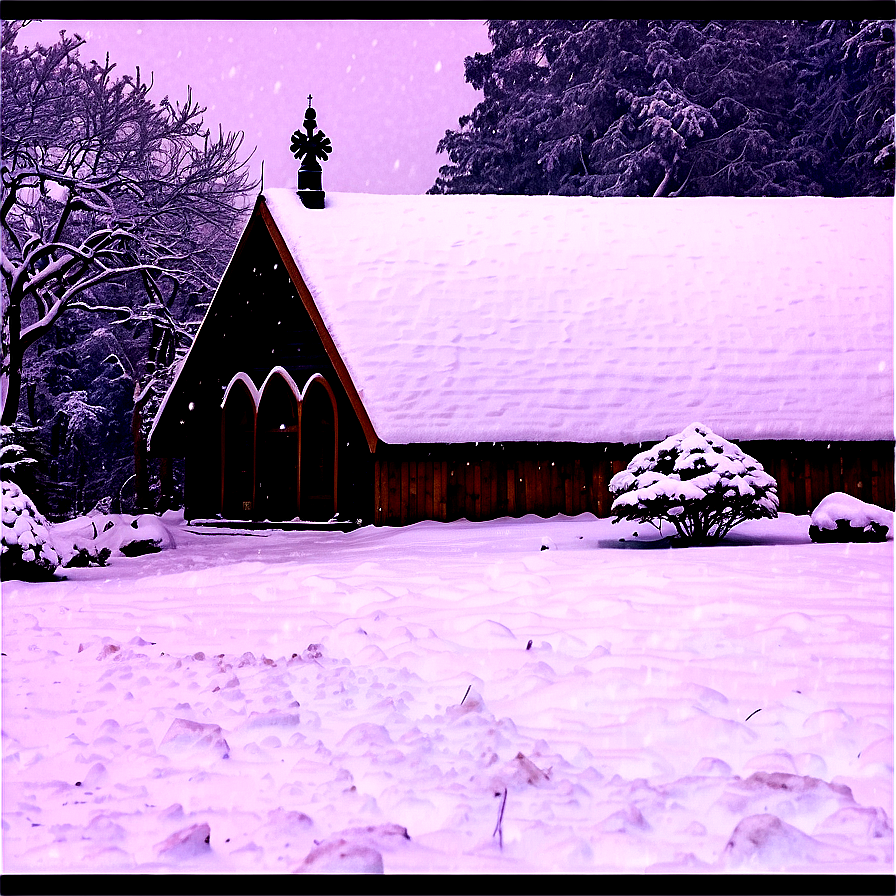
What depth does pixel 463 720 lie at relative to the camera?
19.9 ft

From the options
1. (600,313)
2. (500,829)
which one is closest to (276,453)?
(600,313)

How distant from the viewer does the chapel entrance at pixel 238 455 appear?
1898 cm

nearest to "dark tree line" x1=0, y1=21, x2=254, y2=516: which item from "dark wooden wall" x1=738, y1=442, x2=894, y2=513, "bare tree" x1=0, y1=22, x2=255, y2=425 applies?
"bare tree" x1=0, y1=22, x2=255, y2=425

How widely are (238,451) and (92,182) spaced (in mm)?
8189

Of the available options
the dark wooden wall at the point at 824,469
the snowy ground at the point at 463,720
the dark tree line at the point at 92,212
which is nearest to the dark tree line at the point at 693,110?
the dark tree line at the point at 92,212

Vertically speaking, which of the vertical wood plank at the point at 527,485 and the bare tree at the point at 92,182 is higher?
the bare tree at the point at 92,182

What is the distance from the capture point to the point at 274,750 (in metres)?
5.65

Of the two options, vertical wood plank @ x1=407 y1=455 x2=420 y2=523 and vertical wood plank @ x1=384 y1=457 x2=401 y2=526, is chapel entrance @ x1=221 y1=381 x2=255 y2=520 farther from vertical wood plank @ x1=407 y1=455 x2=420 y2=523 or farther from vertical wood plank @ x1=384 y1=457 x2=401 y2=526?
vertical wood plank @ x1=407 y1=455 x2=420 y2=523

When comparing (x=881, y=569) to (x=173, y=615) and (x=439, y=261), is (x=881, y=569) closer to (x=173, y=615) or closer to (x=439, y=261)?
(x=173, y=615)

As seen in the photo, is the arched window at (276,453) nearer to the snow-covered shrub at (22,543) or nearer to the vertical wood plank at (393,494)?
the vertical wood plank at (393,494)

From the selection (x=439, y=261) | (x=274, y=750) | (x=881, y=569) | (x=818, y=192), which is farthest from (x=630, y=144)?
(x=274, y=750)

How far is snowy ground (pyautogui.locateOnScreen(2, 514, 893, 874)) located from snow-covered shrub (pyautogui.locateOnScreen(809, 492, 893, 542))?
262cm

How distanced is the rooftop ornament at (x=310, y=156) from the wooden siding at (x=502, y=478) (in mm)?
6777

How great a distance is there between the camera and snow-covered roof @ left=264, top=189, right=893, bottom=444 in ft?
A: 56.0
